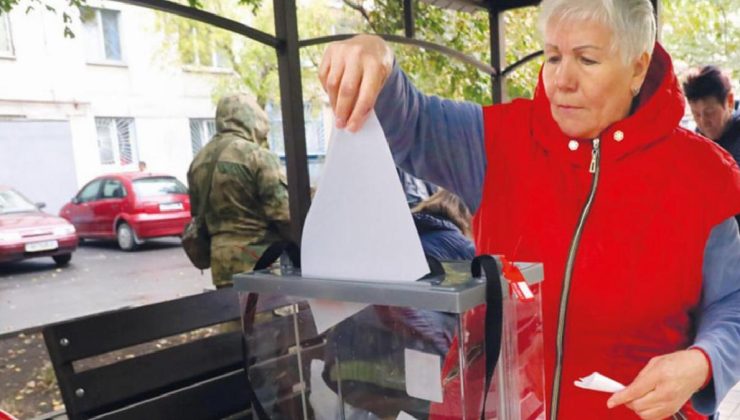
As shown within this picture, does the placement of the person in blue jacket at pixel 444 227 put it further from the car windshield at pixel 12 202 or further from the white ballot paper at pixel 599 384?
the car windshield at pixel 12 202

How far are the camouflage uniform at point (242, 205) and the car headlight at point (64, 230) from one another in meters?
2.77

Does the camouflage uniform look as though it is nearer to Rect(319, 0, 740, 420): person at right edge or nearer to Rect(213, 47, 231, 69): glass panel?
Rect(213, 47, 231, 69): glass panel

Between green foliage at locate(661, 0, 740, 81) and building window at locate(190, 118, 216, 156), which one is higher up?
green foliage at locate(661, 0, 740, 81)

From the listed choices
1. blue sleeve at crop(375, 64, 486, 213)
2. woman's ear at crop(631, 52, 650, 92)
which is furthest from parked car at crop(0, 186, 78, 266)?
woman's ear at crop(631, 52, 650, 92)

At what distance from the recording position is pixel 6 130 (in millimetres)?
4109

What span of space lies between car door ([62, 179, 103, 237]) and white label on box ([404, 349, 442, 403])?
17.2 ft

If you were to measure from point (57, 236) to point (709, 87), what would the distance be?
16.5 ft

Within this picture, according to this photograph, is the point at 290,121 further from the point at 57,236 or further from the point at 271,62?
the point at 57,236

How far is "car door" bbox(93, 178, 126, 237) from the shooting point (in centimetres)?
572

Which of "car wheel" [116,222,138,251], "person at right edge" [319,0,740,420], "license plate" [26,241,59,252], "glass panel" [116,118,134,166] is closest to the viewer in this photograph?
"person at right edge" [319,0,740,420]

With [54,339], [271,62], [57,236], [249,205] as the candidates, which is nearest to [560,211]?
[54,339]

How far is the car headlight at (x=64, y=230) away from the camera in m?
5.17

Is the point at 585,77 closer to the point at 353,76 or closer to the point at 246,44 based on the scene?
the point at 353,76

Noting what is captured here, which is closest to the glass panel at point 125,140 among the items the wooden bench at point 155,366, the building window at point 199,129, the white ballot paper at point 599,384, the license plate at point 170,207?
the license plate at point 170,207
